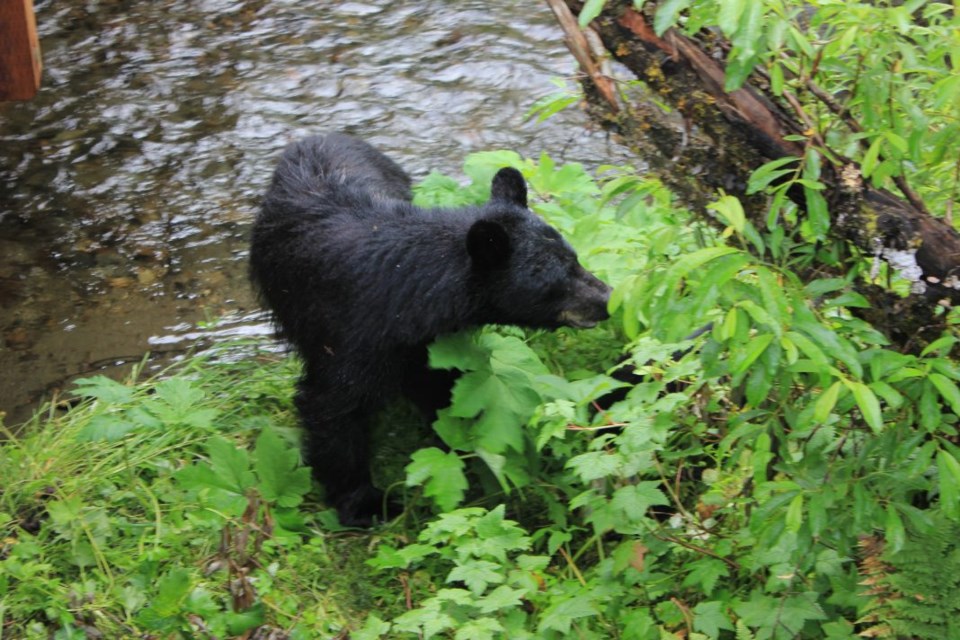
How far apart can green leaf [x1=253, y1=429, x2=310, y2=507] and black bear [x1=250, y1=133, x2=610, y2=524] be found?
0.73ft

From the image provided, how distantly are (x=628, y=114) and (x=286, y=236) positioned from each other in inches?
63.4

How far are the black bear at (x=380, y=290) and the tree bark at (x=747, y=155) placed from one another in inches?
28.2

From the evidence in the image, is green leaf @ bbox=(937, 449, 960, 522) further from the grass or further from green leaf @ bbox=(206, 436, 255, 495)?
green leaf @ bbox=(206, 436, 255, 495)

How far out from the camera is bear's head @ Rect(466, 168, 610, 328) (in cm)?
440

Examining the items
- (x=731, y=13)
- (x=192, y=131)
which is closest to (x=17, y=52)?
(x=192, y=131)

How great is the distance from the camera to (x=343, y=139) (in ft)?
18.0

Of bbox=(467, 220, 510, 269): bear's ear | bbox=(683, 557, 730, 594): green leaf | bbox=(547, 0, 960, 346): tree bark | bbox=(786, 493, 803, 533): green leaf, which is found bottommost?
bbox=(683, 557, 730, 594): green leaf

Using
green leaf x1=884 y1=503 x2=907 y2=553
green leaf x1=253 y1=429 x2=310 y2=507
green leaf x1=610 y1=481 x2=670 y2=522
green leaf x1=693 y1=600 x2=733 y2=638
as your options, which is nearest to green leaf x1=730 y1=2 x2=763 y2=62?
green leaf x1=884 y1=503 x2=907 y2=553

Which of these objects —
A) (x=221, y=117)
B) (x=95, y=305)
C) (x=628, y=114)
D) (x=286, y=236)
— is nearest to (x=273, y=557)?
(x=286, y=236)

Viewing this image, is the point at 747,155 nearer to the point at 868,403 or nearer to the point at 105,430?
the point at 868,403

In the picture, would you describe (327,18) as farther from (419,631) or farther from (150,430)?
(419,631)

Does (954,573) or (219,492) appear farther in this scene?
(219,492)

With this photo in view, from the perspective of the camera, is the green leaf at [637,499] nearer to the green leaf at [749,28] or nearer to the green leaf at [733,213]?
the green leaf at [733,213]

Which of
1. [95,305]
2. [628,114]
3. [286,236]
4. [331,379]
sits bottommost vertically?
[95,305]
